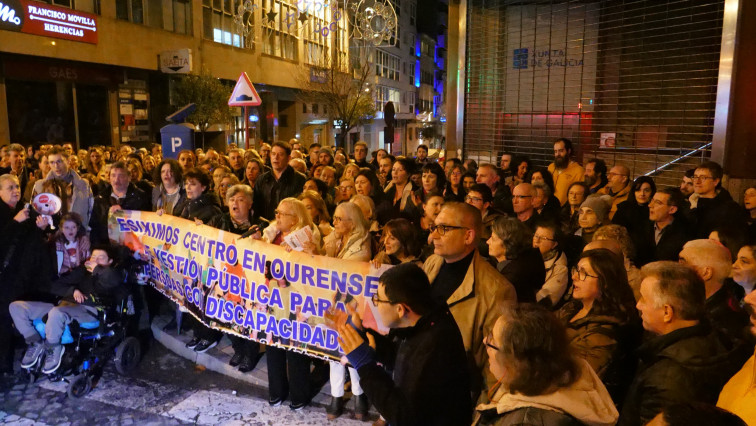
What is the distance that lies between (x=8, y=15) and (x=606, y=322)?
20.2m

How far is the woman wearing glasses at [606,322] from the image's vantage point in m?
2.82

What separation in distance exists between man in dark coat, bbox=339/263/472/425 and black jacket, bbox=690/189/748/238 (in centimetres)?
363

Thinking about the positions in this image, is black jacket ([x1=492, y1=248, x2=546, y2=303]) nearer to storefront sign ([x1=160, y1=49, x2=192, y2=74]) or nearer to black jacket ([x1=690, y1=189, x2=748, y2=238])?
black jacket ([x1=690, y1=189, x2=748, y2=238])

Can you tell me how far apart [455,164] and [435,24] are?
59.2 metres

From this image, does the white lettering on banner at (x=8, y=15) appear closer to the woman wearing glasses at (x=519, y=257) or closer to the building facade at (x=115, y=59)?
the building facade at (x=115, y=59)

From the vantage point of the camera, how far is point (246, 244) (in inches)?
196

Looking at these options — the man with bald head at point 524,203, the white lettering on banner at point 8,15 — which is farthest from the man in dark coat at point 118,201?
the white lettering on banner at point 8,15

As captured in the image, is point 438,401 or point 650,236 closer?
point 438,401

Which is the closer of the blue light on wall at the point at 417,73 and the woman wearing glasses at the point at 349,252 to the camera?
the woman wearing glasses at the point at 349,252

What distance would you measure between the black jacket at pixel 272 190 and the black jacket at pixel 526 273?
3.98m

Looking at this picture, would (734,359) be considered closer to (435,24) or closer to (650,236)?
(650,236)

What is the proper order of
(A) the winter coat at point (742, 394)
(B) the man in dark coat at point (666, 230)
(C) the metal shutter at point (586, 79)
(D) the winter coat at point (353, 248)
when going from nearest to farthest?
(A) the winter coat at point (742, 394)
(D) the winter coat at point (353, 248)
(B) the man in dark coat at point (666, 230)
(C) the metal shutter at point (586, 79)

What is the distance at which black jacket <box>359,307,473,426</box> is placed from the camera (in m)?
2.46

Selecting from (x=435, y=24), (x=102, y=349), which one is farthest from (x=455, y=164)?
(x=435, y=24)
